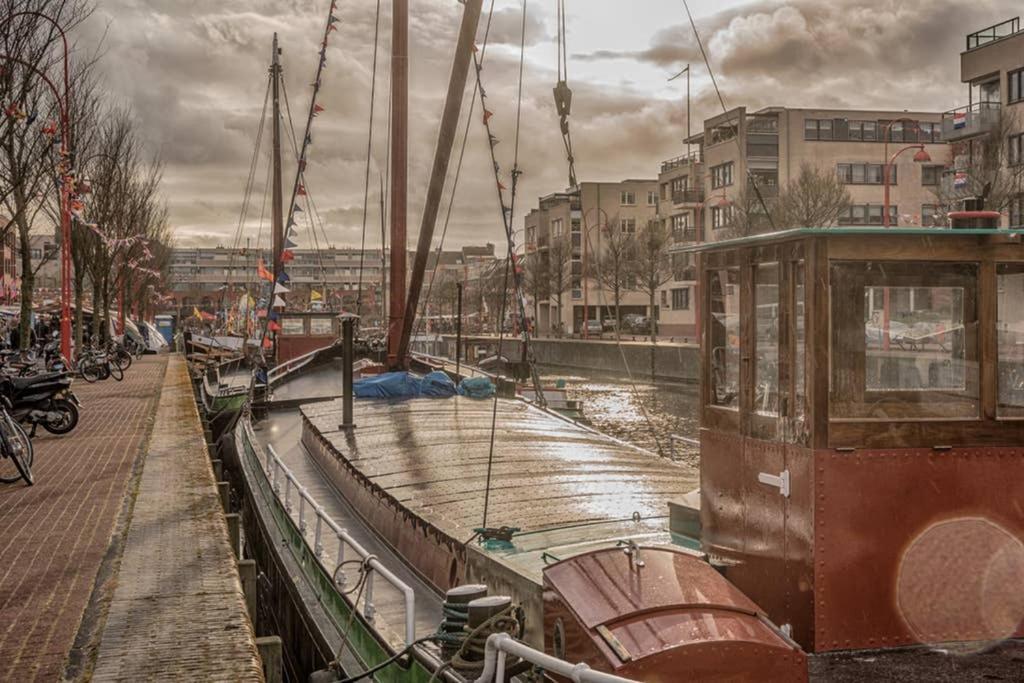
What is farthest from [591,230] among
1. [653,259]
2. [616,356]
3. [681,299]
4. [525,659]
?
[525,659]

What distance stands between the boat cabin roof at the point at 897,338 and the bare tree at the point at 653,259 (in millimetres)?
61864

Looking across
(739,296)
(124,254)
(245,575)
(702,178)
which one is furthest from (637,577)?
(702,178)

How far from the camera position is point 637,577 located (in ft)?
16.5

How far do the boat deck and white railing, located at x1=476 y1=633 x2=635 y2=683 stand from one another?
118cm

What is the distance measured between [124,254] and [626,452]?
4364cm

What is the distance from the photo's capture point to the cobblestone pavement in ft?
22.1

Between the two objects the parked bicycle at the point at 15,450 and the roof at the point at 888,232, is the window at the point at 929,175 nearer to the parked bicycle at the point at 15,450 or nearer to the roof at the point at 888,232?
the parked bicycle at the point at 15,450

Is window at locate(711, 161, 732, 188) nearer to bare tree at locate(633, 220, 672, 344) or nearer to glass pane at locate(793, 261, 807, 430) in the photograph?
bare tree at locate(633, 220, 672, 344)

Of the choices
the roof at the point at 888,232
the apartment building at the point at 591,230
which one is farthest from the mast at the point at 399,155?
the apartment building at the point at 591,230

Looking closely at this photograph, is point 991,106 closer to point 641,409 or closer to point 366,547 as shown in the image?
point 641,409

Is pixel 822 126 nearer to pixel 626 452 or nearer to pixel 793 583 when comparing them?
pixel 626 452

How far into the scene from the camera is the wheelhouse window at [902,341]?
5.39m

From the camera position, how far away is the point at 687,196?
74000 millimetres

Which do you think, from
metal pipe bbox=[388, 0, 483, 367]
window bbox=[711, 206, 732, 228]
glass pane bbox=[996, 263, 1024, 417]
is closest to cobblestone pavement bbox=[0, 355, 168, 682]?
metal pipe bbox=[388, 0, 483, 367]
